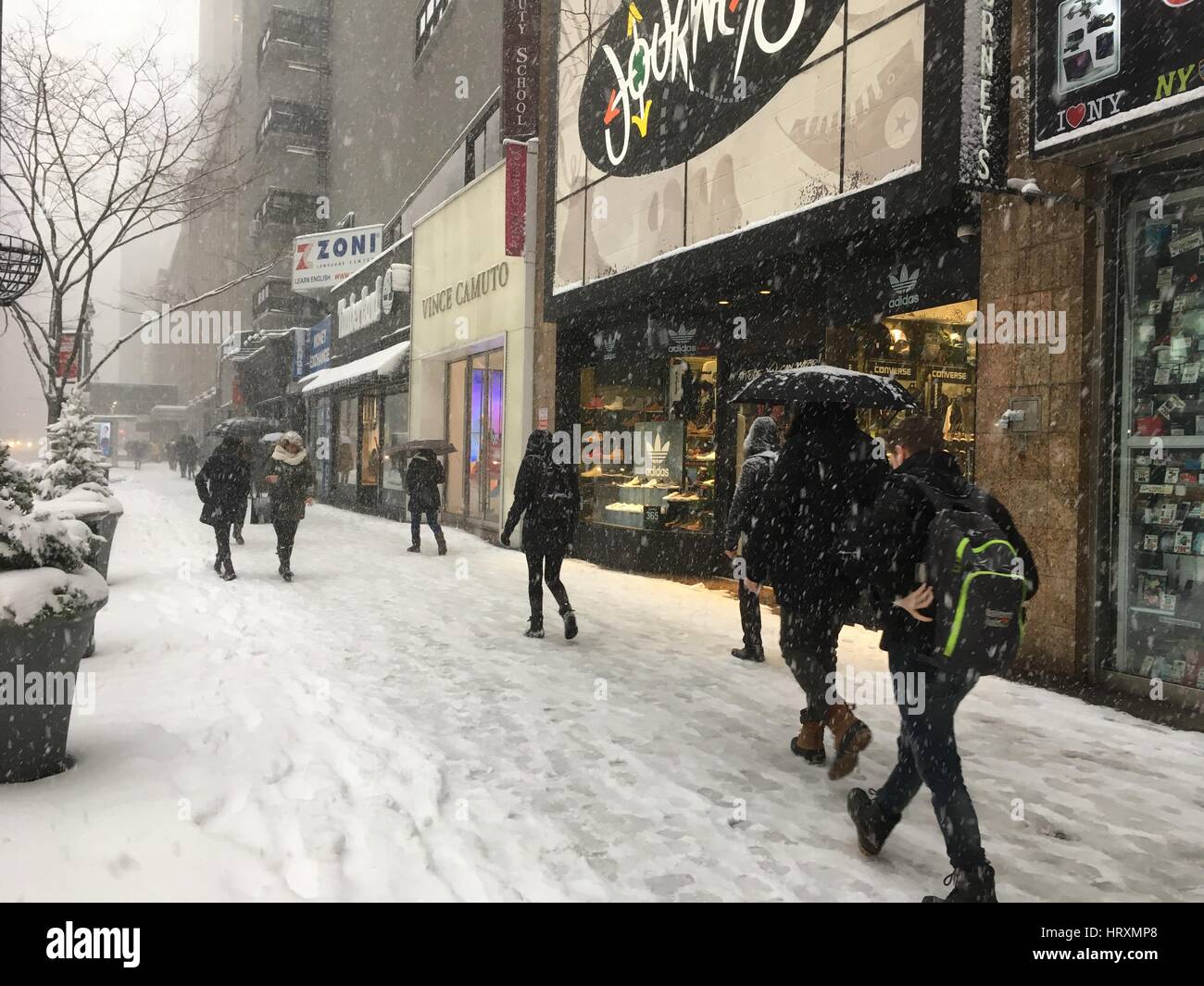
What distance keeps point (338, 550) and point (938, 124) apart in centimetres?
1154

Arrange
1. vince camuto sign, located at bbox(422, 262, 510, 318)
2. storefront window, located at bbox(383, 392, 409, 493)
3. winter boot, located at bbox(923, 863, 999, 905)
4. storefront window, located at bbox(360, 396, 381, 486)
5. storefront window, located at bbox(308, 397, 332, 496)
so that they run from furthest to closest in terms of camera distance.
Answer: storefront window, located at bbox(308, 397, 332, 496), storefront window, located at bbox(360, 396, 381, 486), storefront window, located at bbox(383, 392, 409, 493), vince camuto sign, located at bbox(422, 262, 510, 318), winter boot, located at bbox(923, 863, 999, 905)

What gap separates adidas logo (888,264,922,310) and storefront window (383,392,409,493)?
14.7m

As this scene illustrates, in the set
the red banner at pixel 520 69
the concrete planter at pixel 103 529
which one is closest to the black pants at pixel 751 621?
the concrete planter at pixel 103 529

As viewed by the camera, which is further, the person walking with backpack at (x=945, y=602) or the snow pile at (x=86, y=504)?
the snow pile at (x=86, y=504)

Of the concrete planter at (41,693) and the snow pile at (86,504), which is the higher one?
the snow pile at (86,504)

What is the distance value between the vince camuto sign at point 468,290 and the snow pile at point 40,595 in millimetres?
12926

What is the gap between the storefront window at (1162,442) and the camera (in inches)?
242

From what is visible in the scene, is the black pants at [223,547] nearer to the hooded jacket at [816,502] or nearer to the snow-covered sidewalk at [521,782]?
the snow-covered sidewalk at [521,782]

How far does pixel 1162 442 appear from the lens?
630 centimetres

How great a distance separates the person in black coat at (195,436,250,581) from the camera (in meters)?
11.9

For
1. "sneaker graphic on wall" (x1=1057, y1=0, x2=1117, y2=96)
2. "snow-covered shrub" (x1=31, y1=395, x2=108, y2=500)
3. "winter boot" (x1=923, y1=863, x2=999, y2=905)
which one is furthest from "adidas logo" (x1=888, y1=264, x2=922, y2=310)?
"snow-covered shrub" (x1=31, y1=395, x2=108, y2=500)

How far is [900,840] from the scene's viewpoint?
4.07m

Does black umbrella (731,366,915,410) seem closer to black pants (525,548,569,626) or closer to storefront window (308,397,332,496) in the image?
black pants (525,548,569,626)

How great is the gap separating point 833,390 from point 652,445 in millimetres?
8722
